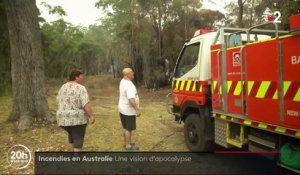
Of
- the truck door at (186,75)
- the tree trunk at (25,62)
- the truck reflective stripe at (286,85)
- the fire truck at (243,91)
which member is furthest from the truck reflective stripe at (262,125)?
the tree trunk at (25,62)

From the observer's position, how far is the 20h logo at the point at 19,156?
726 cm

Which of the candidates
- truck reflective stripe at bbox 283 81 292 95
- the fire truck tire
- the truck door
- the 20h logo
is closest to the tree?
the 20h logo

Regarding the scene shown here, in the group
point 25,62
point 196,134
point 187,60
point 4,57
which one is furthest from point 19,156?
point 4,57

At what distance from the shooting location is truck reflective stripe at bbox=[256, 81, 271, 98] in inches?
200

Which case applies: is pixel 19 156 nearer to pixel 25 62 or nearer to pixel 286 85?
pixel 25 62

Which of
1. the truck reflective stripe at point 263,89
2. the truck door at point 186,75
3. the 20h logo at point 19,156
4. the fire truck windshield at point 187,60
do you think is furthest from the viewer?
the fire truck windshield at point 187,60

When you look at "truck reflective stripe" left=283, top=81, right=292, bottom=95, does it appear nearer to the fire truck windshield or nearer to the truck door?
the truck door

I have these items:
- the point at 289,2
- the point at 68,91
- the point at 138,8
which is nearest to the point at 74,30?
the point at 138,8

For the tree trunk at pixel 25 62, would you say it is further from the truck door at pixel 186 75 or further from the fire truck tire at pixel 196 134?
the fire truck tire at pixel 196 134

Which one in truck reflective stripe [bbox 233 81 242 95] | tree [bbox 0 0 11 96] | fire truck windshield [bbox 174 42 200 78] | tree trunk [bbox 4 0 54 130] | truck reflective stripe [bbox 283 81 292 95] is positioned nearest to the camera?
truck reflective stripe [bbox 283 81 292 95]

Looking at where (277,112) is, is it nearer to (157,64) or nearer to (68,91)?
(68,91)

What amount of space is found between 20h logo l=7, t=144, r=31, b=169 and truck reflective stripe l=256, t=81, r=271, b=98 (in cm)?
460

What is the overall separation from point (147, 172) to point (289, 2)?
10.8 metres

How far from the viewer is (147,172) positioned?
251 inches
